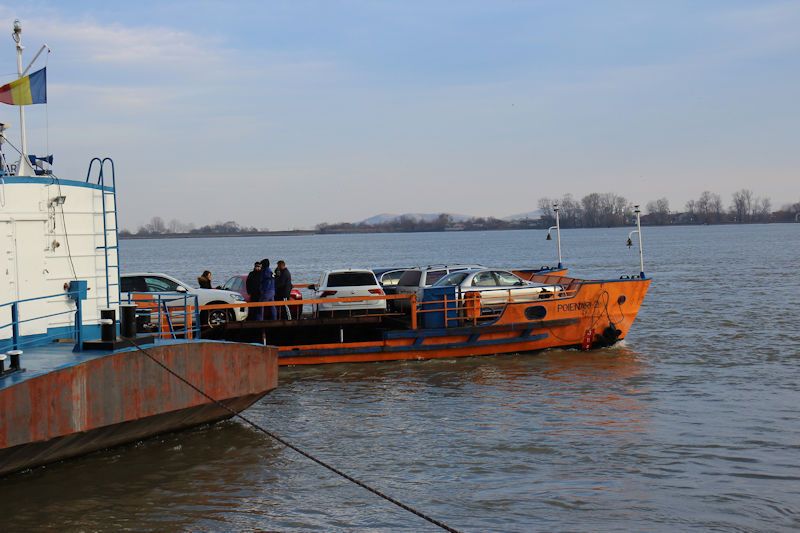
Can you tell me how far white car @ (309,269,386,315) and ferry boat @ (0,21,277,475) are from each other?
7.16 meters

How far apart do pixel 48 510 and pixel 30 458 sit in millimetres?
810

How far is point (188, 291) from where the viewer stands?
20.7 m

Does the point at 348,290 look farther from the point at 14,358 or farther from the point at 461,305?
the point at 14,358

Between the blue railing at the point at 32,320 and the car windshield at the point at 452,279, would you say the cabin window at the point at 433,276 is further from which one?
the blue railing at the point at 32,320

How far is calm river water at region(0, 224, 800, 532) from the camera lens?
9.96 meters

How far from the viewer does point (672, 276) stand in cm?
5678

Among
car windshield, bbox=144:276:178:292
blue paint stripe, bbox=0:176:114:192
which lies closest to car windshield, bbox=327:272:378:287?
car windshield, bbox=144:276:178:292

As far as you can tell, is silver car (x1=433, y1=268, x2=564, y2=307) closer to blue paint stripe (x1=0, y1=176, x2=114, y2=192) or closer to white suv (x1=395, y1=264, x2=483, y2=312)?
white suv (x1=395, y1=264, x2=483, y2=312)

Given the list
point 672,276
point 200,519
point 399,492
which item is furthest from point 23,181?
point 672,276

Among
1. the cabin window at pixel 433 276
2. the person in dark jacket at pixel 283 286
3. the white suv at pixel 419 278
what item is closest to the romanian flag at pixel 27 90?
the person in dark jacket at pixel 283 286

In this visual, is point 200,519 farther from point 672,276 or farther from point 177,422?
point 672,276

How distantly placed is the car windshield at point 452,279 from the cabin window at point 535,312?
2179mm

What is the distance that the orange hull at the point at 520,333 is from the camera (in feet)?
66.4

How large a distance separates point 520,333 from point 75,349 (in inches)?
459
